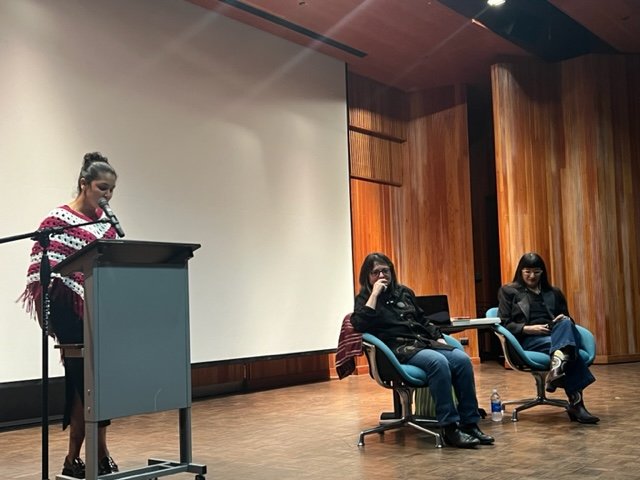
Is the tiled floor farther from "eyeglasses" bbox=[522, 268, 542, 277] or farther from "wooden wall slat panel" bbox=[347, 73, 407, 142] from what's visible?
"wooden wall slat panel" bbox=[347, 73, 407, 142]

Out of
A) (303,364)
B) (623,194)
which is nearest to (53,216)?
(303,364)

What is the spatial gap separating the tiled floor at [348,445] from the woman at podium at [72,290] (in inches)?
22.6

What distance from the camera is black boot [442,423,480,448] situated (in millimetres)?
4004

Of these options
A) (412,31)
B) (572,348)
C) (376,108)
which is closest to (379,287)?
(572,348)

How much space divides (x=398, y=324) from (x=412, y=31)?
464 cm

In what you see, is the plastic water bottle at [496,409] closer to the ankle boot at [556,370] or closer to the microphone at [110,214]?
the ankle boot at [556,370]

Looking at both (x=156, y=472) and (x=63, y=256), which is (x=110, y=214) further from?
(x=156, y=472)

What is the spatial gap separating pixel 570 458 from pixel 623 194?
6.03 m

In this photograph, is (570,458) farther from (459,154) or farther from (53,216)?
(459,154)

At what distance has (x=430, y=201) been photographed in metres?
9.83

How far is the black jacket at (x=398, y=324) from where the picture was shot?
4273 millimetres

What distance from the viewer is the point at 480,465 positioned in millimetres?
3598

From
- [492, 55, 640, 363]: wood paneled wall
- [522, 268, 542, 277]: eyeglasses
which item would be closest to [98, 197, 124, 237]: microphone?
[522, 268, 542, 277]: eyeglasses

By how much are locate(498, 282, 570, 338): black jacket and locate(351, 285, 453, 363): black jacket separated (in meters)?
0.78
